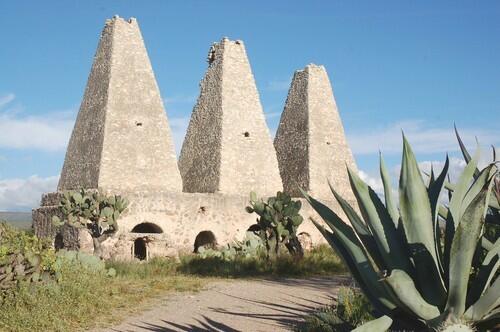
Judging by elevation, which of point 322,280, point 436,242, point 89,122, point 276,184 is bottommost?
point 322,280

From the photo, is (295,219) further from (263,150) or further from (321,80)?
(321,80)

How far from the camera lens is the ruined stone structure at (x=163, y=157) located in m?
18.8

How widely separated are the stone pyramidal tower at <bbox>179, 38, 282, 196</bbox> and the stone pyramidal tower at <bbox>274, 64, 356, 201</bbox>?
82.8 inches

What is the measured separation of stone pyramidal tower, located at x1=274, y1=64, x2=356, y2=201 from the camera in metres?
24.4

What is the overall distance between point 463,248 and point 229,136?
1867cm

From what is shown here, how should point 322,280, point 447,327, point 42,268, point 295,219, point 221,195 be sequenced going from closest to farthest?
point 447,327, point 42,268, point 322,280, point 295,219, point 221,195

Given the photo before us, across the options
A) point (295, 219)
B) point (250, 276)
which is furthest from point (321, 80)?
point (250, 276)

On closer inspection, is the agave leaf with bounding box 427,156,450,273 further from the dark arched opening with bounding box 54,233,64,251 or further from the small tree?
the dark arched opening with bounding box 54,233,64,251

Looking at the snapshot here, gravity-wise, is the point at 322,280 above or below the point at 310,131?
below

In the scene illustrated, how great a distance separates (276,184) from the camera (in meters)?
22.8

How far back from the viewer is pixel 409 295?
3.11 m

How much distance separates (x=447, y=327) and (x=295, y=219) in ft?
38.8

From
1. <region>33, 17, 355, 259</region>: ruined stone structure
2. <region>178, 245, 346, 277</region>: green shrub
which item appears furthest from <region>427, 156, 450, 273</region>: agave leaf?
<region>33, 17, 355, 259</region>: ruined stone structure

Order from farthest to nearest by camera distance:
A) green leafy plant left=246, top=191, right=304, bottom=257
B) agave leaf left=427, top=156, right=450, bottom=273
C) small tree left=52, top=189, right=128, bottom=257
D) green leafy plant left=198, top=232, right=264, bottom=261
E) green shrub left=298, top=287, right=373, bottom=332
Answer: green leafy plant left=198, top=232, right=264, bottom=261
small tree left=52, top=189, right=128, bottom=257
green leafy plant left=246, top=191, right=304, bottom=257
green shrub left=298, top=287, right=373, bottom=332
agave leaf left=427, top=156, right=450, bottom=273
